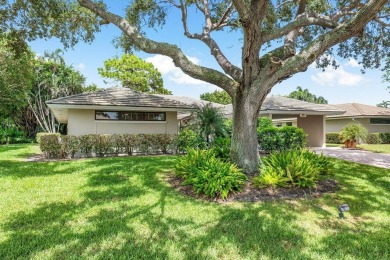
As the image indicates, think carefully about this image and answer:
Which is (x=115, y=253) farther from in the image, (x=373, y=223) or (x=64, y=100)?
(x=64, y=100)

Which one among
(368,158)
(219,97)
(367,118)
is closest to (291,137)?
(368,158)

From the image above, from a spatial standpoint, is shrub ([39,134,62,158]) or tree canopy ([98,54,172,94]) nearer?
shrub ([39,134,62,158])

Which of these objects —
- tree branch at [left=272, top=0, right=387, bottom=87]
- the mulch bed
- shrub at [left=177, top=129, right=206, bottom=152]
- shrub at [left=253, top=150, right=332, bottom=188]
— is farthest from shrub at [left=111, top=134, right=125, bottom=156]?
tree branch at [left=272, top=0, right=387, bottom=87]

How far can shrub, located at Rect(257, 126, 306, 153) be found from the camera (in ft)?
47.4

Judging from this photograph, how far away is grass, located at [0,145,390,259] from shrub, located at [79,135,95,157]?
15.4 feet

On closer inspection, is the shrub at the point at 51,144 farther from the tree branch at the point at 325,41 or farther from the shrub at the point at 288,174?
the tree branch at the point at 325,41

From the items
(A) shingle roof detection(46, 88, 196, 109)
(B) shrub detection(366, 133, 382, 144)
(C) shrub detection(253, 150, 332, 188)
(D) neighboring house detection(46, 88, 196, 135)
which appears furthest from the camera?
(B) shrub detection(366, 133, 382, 144)

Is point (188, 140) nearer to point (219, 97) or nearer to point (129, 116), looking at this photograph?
point (129, 116)

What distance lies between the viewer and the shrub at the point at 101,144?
40.9 ft

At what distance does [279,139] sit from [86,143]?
10165mm

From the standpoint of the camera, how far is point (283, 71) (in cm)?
671

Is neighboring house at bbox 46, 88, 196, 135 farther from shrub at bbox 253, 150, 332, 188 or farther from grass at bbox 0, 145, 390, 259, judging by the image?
shrub at bbox 253, 150, 332, 188

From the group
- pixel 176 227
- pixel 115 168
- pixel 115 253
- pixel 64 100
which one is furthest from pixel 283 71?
pixel 64 100

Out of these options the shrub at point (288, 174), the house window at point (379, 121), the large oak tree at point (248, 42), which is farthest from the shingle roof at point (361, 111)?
the shrub at point (288, 174)
